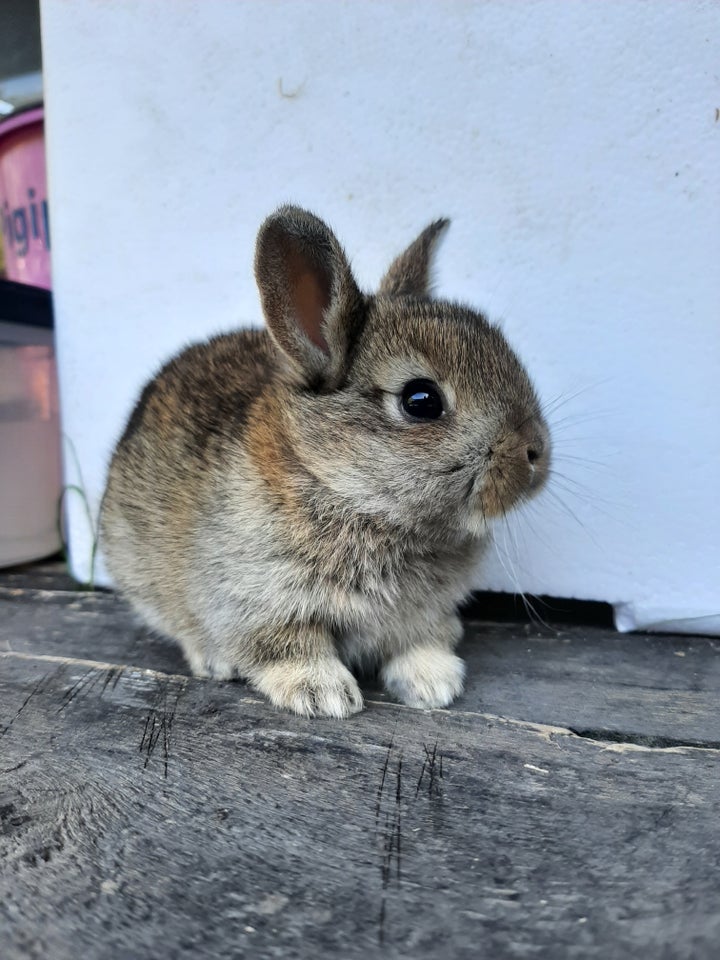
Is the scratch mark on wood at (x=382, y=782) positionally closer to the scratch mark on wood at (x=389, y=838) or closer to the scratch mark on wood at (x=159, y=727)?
the scratch mark on wood at (x=389, y=838)

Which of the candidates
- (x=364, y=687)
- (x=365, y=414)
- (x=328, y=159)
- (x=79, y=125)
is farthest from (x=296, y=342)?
(x=79, y=125)

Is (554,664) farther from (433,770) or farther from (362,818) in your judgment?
(362,818)

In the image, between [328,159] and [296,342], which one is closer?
[296,342]

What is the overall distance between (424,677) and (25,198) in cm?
210

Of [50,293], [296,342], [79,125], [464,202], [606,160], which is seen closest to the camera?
[296,342]

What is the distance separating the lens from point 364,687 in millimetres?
1410

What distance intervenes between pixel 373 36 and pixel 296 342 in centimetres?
100

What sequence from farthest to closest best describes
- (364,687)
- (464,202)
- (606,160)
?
(464,202), (606,160), (364,687)

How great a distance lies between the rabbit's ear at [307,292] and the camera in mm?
1198

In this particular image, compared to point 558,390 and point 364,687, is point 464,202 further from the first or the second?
point 364,687

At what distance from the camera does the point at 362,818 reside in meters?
0.95

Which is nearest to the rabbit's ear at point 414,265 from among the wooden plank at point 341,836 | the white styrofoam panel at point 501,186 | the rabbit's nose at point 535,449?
the white styrofoam panel at point 501,186

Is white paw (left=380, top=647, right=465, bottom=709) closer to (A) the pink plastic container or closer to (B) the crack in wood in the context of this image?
(B) the crack in wood

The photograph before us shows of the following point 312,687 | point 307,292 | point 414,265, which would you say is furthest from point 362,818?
point 414,265
